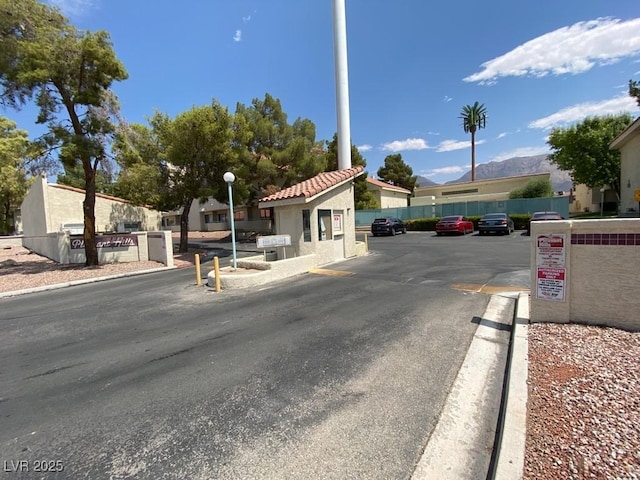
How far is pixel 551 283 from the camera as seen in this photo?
15.9 feet

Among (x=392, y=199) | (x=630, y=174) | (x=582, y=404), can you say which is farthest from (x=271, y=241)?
(x=392, y=199)

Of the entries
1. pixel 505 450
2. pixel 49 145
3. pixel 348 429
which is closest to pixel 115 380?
pixel 348 429

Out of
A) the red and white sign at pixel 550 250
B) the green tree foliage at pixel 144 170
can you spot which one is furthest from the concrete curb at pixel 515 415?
the green tree foliage at pixel 144 170

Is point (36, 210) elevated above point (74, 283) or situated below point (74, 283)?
above

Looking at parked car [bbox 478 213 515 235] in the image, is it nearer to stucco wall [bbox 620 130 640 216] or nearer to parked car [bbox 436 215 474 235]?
parked car [bbox 436 215 474 235]

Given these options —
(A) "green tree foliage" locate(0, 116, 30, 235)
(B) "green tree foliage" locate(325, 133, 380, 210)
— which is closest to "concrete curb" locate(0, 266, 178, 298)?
(A) "green tree foliage" locate(0, 116, 30, 235)

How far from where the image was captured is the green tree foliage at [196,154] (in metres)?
16.9

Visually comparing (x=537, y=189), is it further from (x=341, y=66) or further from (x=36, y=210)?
(x=36, y=210)

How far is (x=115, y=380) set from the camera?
161 inches

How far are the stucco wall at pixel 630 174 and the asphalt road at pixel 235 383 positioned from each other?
72.2ft

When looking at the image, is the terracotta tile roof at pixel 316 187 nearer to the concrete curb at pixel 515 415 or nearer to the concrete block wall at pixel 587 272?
the concrete block wall at pixel 587 272

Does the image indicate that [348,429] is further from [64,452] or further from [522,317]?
[522,317]

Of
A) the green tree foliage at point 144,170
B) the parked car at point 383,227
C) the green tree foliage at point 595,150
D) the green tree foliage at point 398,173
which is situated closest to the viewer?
the green tree foliage at point 144,170

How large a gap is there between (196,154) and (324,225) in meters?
9.75
